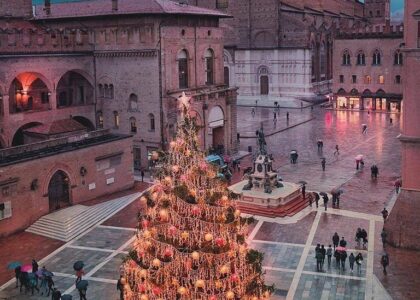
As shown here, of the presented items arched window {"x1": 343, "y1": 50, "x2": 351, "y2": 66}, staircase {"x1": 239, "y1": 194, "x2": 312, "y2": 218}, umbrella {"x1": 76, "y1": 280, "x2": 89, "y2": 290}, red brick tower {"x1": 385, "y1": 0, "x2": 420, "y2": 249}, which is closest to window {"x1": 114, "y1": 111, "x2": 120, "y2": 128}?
staircase {"x1": 239, "y1": 194, "x2": 312, "y2": 218}

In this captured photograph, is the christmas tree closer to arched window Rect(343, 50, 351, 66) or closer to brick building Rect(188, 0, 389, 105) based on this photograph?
arched window Rect(343, 50, 351, 66)

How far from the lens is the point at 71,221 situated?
31.6 meters

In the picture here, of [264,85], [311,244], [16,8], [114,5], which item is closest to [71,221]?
[311,244]

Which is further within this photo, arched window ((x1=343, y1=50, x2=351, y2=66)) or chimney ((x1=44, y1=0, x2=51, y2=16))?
arched window ((x1=343, y1=50, x2=351, y2=66))

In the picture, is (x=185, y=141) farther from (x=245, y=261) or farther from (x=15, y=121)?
(x=15, y=121)

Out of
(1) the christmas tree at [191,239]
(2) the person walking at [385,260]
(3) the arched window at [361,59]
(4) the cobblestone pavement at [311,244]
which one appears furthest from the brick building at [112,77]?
(3) the arched window at [361,59]

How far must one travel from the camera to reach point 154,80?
43000 millimetres

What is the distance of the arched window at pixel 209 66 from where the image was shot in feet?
156

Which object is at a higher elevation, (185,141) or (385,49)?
(385,49)

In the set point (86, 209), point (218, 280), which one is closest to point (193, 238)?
point (218, 280)

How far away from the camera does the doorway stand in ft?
112

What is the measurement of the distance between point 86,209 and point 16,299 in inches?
424

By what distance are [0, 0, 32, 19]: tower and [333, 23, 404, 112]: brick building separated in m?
41.3

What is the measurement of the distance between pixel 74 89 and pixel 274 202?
21.6 m
